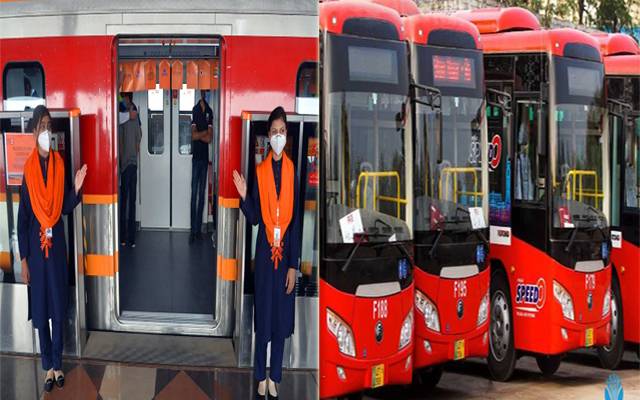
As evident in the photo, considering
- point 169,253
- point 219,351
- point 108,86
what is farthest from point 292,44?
point 219,351

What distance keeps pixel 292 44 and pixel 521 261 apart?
9.44ft

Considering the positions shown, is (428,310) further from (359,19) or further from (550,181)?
(359,19)

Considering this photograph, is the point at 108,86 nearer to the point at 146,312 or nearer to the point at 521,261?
the point at 146,312

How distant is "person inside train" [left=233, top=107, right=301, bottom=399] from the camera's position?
2.91 m

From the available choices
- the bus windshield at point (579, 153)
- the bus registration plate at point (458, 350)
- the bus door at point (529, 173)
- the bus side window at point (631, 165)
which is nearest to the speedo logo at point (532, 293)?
the bus door at point (529, 173)

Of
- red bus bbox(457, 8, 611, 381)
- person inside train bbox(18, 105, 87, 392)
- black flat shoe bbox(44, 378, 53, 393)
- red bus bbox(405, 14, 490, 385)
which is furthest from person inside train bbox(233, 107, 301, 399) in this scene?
red bus bbox(457, 8, 611, 381)

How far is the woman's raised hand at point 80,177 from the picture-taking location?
9.77 feet

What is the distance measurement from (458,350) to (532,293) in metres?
0.84

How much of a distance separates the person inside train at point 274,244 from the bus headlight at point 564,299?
103 inches

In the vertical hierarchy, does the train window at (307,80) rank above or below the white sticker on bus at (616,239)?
above

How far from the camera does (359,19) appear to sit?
3.82 m

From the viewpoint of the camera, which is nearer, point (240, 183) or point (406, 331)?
point (240, 183)

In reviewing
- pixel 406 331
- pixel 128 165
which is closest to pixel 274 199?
pixel 128 165

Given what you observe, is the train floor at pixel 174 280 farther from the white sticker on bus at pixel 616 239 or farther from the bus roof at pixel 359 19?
the white sticker on bus at pixel 616 239
